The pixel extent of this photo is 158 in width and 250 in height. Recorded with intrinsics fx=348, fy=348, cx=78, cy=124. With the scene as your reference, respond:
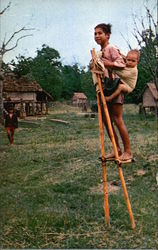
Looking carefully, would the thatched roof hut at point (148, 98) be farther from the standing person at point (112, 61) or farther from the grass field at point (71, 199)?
the standing person at point (112, 61)

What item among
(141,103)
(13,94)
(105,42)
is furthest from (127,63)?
(141,103)

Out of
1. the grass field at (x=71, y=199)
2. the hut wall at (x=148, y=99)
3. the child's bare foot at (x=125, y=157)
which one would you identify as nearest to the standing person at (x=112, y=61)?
the child's bare foot at (x=125, y=157)

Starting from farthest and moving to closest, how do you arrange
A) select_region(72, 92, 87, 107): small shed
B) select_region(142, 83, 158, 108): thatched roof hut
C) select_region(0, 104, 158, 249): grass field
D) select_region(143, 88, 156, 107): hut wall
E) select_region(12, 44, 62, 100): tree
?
select_region(143, 88, 156, 107): hut wall, select_region(142, 83, 158, 108): thatched roof hut, select_region(72, 92, 87, 107): small shed, select_region(12, 44, 62, 100): tree, select_region(0, 104, 158, 249): grass field

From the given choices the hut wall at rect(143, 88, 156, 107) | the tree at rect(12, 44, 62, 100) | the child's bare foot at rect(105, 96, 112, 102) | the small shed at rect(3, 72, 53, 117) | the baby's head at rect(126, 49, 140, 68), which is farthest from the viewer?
the hut wall at rect(143, 88, 156, 107)

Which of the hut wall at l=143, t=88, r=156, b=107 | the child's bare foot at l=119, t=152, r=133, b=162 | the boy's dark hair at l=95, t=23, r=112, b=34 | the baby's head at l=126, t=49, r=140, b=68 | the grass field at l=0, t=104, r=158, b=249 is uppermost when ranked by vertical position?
the boy's dark hair at l=95, t=23, r=112, b=34

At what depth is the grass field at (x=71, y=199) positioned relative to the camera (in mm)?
5242

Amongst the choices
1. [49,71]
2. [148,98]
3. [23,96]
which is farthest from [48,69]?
[148,98]

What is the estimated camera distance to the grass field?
5.24 metres

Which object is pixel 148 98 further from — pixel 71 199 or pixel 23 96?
pixel 71 199

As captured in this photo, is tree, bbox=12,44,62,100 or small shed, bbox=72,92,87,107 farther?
small shed, bbox=72,92,87,107

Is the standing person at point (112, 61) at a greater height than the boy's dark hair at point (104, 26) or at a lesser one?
lesser

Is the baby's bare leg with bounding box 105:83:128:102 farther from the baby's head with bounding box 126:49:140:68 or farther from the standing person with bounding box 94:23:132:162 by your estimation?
the baby's head with bounding box 126:49:140:68

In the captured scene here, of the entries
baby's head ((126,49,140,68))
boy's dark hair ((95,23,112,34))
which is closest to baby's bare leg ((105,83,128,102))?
baby's head ((126,49,140,68))

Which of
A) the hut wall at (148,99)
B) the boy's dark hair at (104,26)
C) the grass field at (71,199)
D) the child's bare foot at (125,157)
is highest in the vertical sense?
the boy's dark hair at (104,26)
